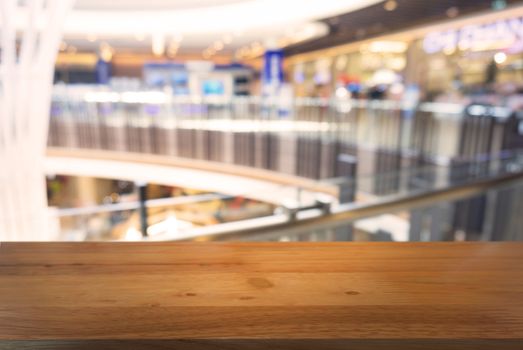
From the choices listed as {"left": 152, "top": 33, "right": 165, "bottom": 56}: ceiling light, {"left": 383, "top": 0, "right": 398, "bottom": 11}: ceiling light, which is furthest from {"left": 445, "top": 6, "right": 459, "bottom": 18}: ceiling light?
{"left": 152, "top": 33, "right": 165, "bottom": 56}: ceiling light

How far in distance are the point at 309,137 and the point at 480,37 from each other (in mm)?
4513

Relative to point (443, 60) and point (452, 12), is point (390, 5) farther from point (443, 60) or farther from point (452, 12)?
point (443, 60)

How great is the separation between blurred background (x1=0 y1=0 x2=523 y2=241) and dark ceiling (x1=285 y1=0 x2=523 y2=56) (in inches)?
2.8

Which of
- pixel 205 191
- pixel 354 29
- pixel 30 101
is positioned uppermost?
pixel 354 29

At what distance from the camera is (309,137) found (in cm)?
879

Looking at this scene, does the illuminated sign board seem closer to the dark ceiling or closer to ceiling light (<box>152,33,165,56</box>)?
the dark ceiling

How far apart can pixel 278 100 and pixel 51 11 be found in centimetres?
675

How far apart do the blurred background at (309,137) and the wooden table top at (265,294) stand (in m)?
1.44

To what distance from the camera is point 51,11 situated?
2.66 m

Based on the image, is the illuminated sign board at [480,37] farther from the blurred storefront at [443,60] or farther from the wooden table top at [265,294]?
the wooden table top at [265,294]

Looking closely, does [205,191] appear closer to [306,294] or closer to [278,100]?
[278,100]

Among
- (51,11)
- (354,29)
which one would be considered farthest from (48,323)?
(354,29)

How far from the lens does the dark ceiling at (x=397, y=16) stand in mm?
8742

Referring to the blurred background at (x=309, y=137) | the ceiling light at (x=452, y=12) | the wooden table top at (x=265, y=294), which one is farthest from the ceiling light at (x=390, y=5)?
the wooden table top at (x=265, y=294)
